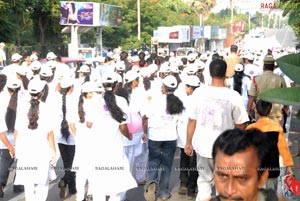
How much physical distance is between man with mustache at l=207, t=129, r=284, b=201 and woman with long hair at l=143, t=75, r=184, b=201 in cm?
427

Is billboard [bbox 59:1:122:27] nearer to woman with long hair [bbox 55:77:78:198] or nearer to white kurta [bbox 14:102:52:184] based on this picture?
woman with long hair [bbox 55:77:78:198]

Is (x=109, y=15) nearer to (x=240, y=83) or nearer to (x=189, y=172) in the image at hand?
(x=240, y=83)

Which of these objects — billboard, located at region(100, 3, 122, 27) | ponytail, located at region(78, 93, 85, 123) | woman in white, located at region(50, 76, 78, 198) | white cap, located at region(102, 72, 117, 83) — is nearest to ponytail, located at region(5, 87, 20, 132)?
woman in white, located at region(50, 76, 78, 198)

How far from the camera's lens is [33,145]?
18.8 ft

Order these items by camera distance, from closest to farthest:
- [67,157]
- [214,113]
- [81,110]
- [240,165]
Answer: [240,165]
[214,113]
[81,110]
[67,157]

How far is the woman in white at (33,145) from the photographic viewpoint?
5.70 meters

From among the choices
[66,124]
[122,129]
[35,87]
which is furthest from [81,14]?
[122,129]

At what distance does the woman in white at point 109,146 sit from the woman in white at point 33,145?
0.52m

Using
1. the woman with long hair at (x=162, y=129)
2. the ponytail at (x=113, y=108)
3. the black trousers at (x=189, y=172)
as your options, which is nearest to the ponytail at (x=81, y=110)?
the ponytail at (x=113, y=108)

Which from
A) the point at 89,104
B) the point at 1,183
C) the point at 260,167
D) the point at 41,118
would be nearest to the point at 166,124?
the point at 89,104

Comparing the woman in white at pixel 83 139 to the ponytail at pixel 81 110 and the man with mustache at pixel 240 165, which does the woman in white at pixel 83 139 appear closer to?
the ponytail at pixel 81 110

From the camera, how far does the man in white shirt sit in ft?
17.6

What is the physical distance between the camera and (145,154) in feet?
25.5

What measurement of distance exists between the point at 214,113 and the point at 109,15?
92.4 feet
